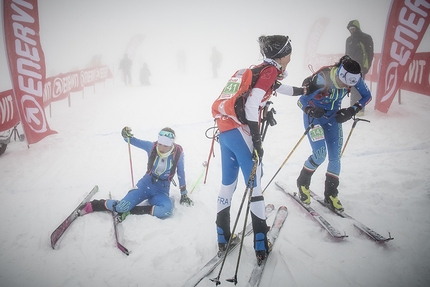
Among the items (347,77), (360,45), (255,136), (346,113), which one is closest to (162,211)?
(255,136)

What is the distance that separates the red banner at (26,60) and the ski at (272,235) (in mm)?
7168

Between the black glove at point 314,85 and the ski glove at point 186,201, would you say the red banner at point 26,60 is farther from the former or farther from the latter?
the black glove at point 314,85

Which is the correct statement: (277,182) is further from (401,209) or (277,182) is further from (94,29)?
(94,29)

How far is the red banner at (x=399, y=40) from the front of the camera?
18.7ft

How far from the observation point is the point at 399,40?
6.04 meters

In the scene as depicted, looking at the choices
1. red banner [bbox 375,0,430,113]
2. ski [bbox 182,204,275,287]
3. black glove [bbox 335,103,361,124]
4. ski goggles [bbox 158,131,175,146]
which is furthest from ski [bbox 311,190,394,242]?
red banner [bbox 375,0,430,113]

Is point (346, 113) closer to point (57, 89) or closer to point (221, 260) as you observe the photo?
point (221, 260)

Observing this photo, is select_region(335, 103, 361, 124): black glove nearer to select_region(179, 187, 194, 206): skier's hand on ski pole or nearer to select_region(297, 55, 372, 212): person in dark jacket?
select_region(297, 55, 372, 212): person in dark jacket

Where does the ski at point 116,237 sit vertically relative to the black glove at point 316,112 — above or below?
below

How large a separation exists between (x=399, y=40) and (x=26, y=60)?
418 inches

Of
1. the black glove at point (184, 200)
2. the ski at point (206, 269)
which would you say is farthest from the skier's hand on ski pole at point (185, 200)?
the ski at point (206, 269)

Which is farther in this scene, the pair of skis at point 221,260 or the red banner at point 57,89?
the red banner at point 57,89

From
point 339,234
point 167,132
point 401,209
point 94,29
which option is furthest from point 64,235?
point 94,29

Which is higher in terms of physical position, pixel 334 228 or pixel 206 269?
pixel 334 228
